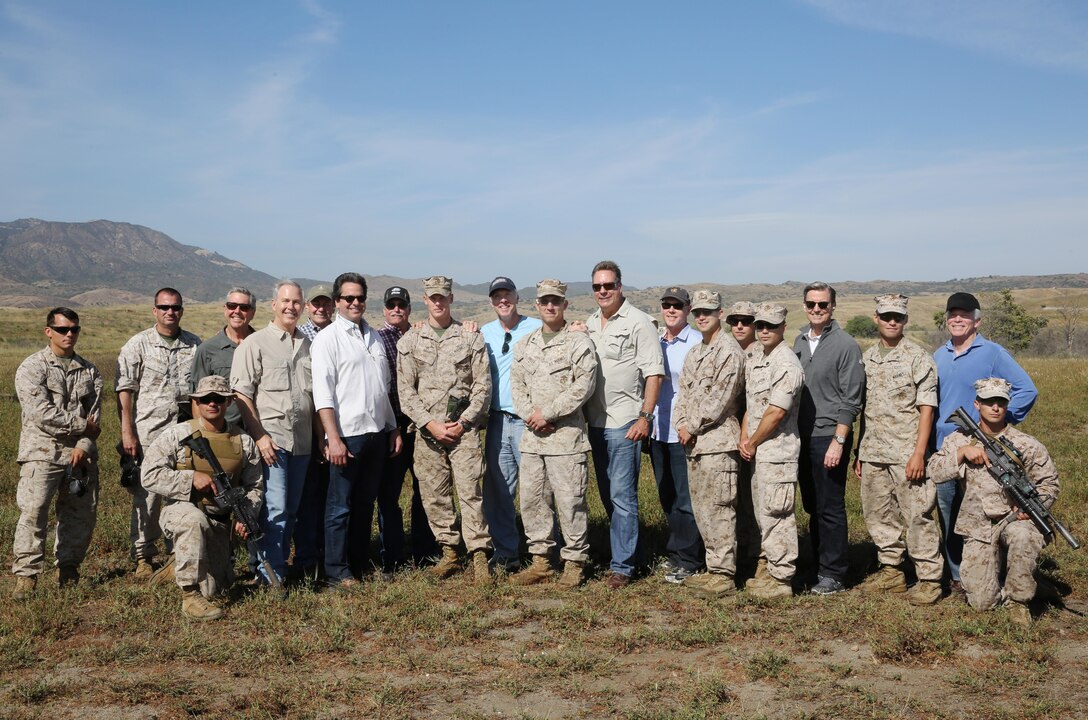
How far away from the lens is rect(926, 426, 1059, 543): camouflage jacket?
5668mm

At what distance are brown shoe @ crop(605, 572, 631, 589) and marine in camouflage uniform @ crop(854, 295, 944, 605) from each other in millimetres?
1954

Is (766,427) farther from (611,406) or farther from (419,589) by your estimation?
(419,589)

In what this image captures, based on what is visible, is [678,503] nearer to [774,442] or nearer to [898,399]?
[774,442]

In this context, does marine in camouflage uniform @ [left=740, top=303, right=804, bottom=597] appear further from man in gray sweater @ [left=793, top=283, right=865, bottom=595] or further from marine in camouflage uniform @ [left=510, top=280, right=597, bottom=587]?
marine in camouflage uniform @ [left=510, top=280, right=597, bottom=587]

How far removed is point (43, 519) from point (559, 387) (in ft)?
13.9

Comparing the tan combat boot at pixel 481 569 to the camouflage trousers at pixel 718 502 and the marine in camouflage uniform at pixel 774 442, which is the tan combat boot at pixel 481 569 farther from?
the marine in camouflage uniform at pixel 774 442

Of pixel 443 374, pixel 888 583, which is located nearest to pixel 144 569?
pixel 443 374

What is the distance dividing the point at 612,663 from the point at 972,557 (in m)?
2.76

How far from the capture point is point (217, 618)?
19.3 feet

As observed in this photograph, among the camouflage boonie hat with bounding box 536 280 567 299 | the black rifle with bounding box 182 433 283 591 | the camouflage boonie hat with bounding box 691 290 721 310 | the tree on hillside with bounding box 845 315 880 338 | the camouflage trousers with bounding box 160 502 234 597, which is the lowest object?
the tree on hillside with bounding box 845 315 880 338

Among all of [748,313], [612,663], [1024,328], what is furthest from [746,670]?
[1024,328]

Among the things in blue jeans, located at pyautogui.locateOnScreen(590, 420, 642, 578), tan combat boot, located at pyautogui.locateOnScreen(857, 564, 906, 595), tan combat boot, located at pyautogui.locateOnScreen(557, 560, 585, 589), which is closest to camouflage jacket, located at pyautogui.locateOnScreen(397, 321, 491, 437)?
blue jeans, located at pyautogui.locateOnScreen(590, 420, 642, 578)

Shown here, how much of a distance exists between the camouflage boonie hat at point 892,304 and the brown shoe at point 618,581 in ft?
9.42

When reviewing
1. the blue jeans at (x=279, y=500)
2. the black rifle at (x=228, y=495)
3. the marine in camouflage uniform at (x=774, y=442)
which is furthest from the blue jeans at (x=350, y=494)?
the marine in camouflage uniform at (x=774, y=442)
